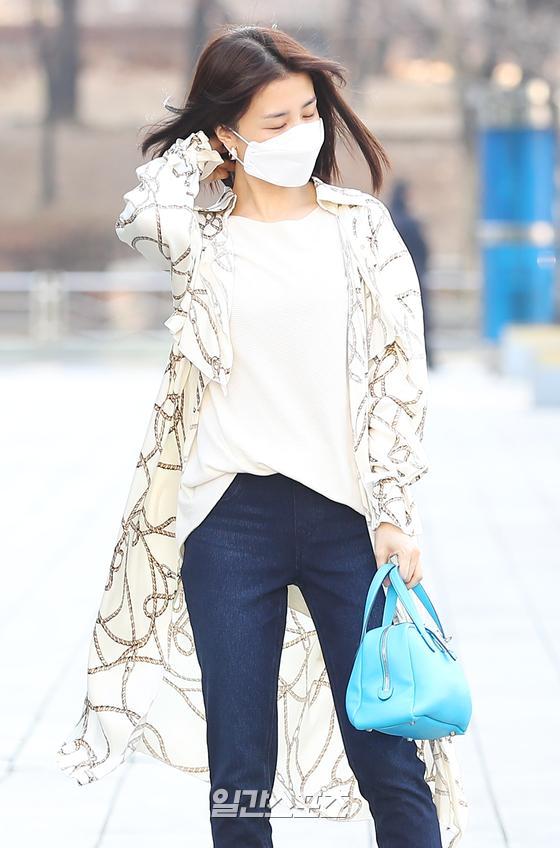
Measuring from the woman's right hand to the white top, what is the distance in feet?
0.81

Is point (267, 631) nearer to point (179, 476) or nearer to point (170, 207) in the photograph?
point (179, 476)

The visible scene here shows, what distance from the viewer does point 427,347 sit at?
16688mm

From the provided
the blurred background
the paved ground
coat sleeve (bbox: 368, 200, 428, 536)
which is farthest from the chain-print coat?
the paved ground

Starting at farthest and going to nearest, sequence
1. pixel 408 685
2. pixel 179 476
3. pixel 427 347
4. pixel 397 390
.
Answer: pixel 427 347 → pixel 179 476 → pixel 397 390 → pixel 408 685

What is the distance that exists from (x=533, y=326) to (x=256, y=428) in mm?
14537

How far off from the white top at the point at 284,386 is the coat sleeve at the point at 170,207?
0.11 metres

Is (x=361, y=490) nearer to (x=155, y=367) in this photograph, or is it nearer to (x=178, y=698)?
(x=178, y=698)

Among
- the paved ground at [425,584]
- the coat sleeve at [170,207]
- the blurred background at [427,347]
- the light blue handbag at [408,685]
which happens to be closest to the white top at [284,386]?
the coat sleeve at [170,207]

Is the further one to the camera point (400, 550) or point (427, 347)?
point (427, 347)

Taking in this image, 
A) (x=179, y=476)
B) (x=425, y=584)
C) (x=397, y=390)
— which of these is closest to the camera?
(x=397, y=390)

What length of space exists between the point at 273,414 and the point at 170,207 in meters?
0.40

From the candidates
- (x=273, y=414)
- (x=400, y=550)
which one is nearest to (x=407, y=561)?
A: (x=400, y=550)

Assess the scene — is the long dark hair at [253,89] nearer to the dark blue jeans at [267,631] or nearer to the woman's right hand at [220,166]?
the woman's right hand at [220,166]

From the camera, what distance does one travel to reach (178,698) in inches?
119
